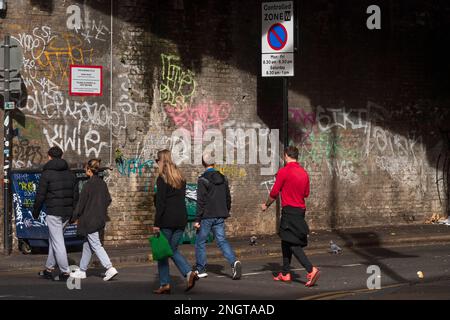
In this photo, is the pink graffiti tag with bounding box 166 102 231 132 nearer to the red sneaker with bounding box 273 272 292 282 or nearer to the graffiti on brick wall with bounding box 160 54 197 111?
the graffiti on brick wall with bounding box 160 54 197 111

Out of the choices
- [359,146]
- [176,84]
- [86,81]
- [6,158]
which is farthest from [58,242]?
[359,146]

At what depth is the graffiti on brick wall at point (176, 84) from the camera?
20.7 metres

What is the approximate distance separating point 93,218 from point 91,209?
13 centimetres

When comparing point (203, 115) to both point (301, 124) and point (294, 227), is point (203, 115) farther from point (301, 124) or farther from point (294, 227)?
point (294, 227)

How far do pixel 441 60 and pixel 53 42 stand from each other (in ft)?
32.1

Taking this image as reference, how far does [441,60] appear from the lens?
2442 centimetres

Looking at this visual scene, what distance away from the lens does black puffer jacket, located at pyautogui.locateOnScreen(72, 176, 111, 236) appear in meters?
14.4

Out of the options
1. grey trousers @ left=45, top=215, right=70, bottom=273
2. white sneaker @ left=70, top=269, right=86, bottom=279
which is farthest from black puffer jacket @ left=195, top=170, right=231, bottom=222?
grey trousers @ left=45, top=215, right=70, bottom=273

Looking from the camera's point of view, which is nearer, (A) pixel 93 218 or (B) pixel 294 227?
(B) pixel 294 227

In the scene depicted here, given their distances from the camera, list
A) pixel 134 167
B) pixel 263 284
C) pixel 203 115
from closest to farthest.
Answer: pixel 263 284 < pixel 134 167 < pixel 203 115

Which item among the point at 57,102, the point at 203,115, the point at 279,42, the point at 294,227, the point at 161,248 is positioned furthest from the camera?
the point at 203,115

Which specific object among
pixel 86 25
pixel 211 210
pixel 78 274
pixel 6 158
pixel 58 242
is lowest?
pixel 78 274

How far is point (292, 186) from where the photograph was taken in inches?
546

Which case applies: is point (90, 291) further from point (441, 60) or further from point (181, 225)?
point (441, 60)
